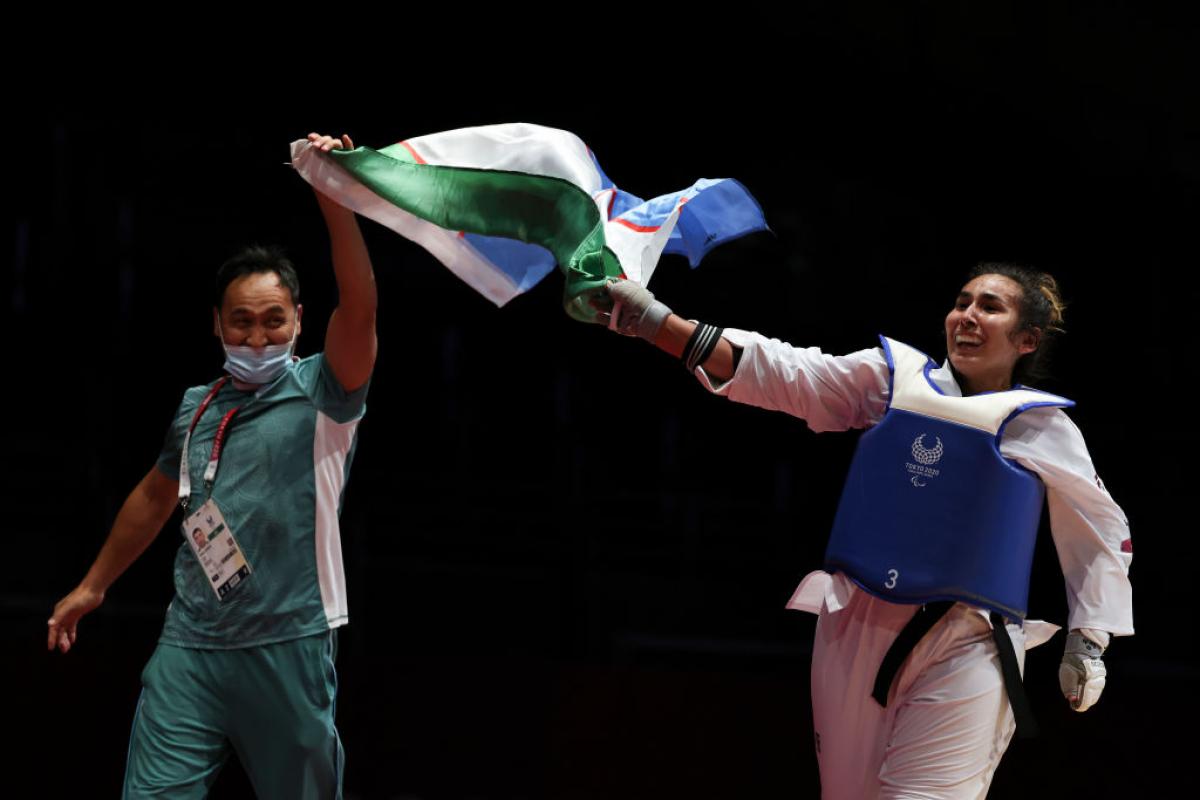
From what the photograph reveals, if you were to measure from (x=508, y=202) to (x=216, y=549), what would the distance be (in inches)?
36.9

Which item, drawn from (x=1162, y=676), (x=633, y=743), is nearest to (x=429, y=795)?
(x=633, y=743)

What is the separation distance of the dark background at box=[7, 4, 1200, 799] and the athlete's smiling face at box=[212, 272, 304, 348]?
166cm

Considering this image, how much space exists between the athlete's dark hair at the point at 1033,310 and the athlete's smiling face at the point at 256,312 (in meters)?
1.40

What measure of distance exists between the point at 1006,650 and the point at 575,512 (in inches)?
98.1

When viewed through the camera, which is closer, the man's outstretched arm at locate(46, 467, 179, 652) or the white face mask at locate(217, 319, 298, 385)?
the white face mask at locate(217, 319, 298, 385)

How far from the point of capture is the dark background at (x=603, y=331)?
15.8ft

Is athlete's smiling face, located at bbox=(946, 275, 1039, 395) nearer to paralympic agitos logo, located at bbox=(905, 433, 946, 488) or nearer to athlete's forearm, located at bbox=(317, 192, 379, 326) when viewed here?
paralympic agitos logo, located at bbox=(905, 433, 946, 488)

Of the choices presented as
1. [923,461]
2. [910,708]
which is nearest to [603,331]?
[923,461]

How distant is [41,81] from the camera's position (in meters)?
5.73

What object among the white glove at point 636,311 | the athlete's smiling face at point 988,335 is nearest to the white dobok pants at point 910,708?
the athlete's smiling face at point 988,335

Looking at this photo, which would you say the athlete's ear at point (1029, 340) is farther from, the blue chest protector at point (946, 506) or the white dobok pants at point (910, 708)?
the white dobok pants at point (910, 708)

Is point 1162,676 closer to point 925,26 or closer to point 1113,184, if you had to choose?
point 1113,184

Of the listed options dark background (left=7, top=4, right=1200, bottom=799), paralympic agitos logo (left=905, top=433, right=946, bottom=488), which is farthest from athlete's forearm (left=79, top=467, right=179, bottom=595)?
paralympic agitos logo (left=905, top=433, right=946, bottom=488)

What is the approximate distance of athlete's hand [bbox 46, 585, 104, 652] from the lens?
2.81 metres
